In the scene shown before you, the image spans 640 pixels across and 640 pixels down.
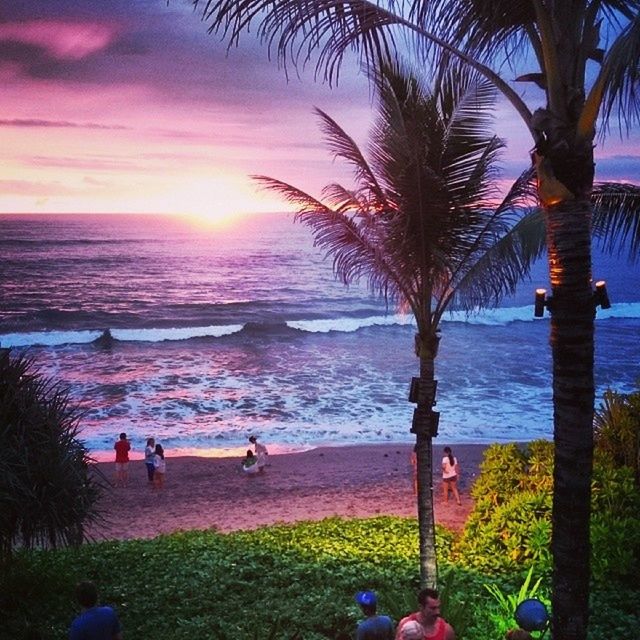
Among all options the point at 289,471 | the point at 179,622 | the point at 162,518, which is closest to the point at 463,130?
the point at 179,622

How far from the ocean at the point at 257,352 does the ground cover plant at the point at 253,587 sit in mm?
4056

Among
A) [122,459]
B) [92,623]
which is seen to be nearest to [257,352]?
[122,459]

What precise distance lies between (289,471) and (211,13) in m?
15.5

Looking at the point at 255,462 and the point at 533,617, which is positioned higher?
the point at 533,617

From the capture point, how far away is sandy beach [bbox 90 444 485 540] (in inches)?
557

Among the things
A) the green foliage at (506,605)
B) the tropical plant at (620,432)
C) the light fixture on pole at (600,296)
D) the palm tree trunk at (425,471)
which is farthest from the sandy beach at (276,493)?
the light fixture on pole at (600,296)

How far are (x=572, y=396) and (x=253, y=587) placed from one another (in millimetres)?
5307

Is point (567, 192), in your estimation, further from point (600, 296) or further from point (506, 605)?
point (506, 605)

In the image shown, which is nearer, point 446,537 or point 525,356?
point 446,537

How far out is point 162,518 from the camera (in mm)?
14641

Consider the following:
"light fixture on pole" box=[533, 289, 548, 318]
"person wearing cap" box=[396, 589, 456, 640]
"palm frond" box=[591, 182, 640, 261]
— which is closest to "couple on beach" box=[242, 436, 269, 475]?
"palm frond" box=[591, 182, 640, 261]

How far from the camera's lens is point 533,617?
5.23 m

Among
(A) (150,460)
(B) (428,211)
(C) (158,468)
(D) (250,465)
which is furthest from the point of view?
(D) (250,465)

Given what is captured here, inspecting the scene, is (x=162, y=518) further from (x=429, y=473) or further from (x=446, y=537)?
(x=429, y=473)
